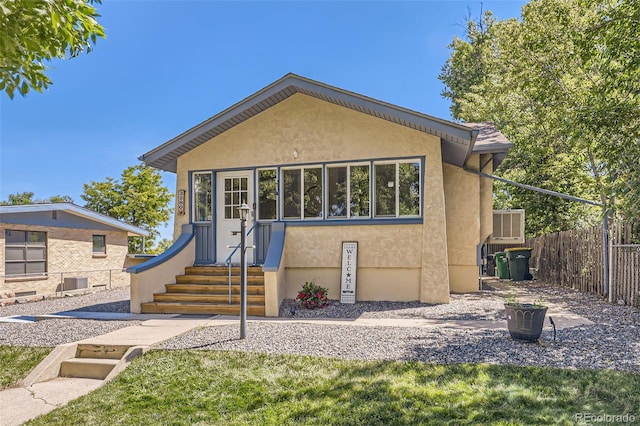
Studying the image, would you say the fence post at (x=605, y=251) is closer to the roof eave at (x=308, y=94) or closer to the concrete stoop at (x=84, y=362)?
the roof eave at (x=308, y=94)

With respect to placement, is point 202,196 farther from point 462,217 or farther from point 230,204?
point 462,217

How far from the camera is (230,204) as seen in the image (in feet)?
36.1

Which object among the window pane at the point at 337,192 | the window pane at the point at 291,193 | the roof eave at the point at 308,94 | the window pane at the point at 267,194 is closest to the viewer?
the roof eave at the point at 308,94

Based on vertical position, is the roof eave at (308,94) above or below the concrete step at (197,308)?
above

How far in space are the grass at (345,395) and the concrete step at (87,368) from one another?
562mm

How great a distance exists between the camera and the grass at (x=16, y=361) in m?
5.45

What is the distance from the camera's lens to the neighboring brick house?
14359 mm

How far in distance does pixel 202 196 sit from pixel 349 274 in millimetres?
4705

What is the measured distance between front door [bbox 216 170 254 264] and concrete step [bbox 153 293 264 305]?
1.74 m

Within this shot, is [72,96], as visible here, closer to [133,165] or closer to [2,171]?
[133,165]

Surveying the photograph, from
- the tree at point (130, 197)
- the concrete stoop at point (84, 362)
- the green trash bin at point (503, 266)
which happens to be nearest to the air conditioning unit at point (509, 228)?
the green trash bin at point (503, 266)

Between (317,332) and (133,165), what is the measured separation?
26.7 metres

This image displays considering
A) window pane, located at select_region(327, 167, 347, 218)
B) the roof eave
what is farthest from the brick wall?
window pane, located at select_region(327, 167, 347, 218)

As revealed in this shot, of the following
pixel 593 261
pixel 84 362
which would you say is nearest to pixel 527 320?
pixel 84 362
